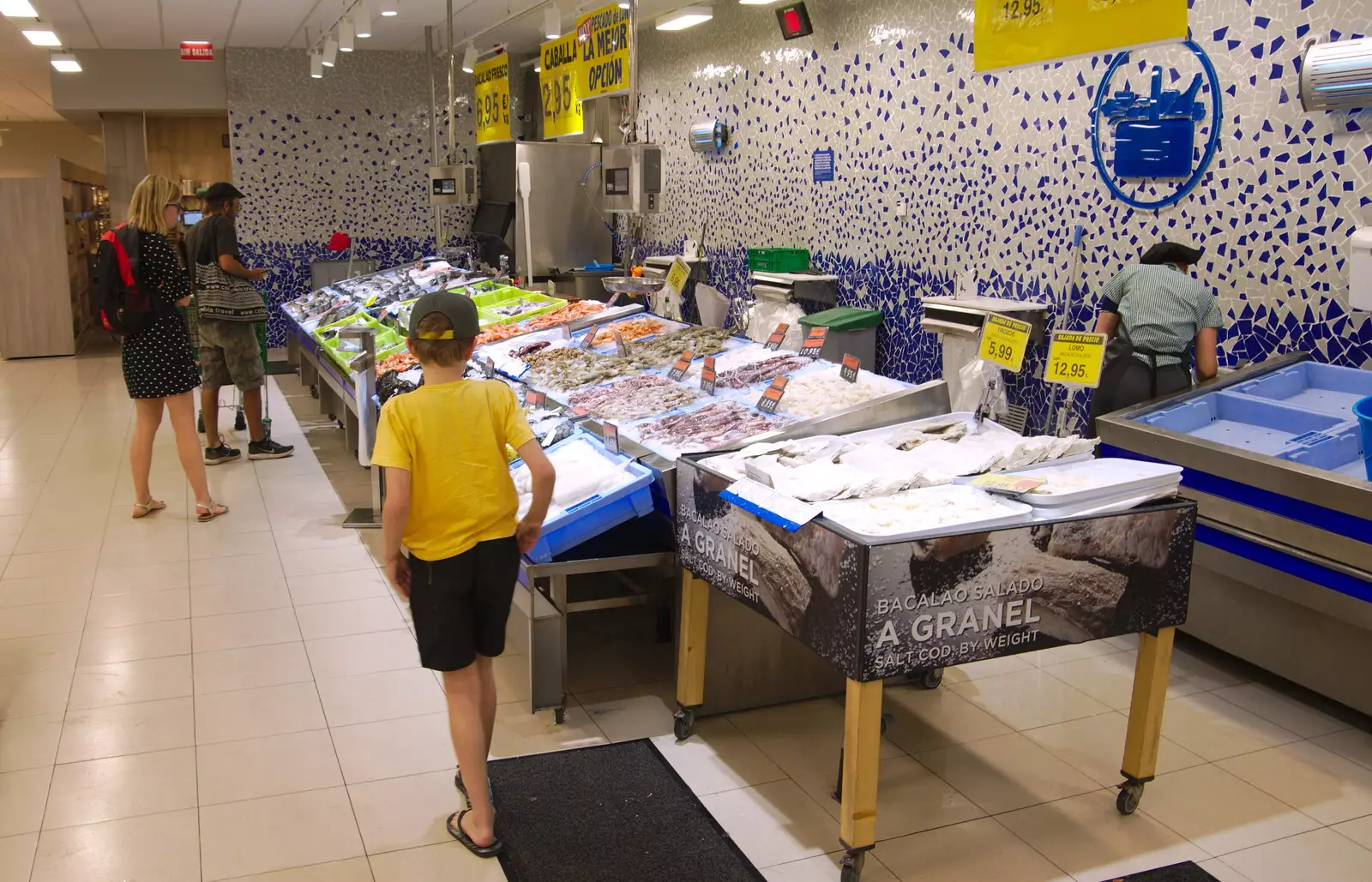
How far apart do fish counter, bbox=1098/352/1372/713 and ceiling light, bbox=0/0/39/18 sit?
8.99 m

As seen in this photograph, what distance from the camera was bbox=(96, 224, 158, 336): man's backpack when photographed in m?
5.93

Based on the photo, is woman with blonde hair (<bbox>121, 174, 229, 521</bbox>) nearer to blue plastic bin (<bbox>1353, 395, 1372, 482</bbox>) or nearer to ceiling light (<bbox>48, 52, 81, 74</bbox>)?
blue plastic bin (<bbox>1353, 395, 1372, 482</bbox>)

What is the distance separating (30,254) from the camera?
13.1 metres

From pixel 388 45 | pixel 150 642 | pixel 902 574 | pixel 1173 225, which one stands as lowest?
pixel 150 642

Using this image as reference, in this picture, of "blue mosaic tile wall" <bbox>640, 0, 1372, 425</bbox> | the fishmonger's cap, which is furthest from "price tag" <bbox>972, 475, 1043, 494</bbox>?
"blue mosaic tile wall" <bbox>640, 0, 1372, 425</bbox>

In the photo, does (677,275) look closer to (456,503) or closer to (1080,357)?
(1080,357)

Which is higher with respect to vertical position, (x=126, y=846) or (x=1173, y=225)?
(x=1173, y=225)

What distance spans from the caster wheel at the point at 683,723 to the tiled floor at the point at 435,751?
47mm

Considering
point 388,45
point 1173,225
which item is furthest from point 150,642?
point 388,45

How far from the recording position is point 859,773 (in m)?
2.92

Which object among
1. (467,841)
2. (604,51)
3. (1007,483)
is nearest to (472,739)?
(467,841)

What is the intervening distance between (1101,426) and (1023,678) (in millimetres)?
1175

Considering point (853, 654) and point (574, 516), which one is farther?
point (574, 516)

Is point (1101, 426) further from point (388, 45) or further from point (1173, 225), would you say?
point (388, 45)
